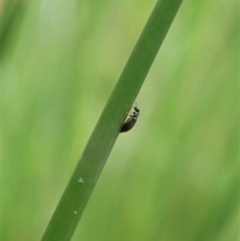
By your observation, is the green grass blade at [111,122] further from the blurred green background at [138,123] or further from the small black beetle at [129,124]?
the blurred green background at [138,123]

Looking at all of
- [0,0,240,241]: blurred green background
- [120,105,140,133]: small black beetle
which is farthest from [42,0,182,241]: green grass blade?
[0,0,240,241]: blurred green background

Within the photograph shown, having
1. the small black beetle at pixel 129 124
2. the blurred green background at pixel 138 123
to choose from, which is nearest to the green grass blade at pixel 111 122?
the small black beetle at pixel 129 124

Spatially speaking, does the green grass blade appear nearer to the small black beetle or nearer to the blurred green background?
the small black beetle

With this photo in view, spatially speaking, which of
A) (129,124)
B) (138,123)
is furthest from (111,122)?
(138,123)

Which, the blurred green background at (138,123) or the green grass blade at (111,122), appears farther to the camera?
the blurred green background at (138,123)

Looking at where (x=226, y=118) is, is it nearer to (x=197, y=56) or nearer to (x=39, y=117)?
(x=197, y=56)
